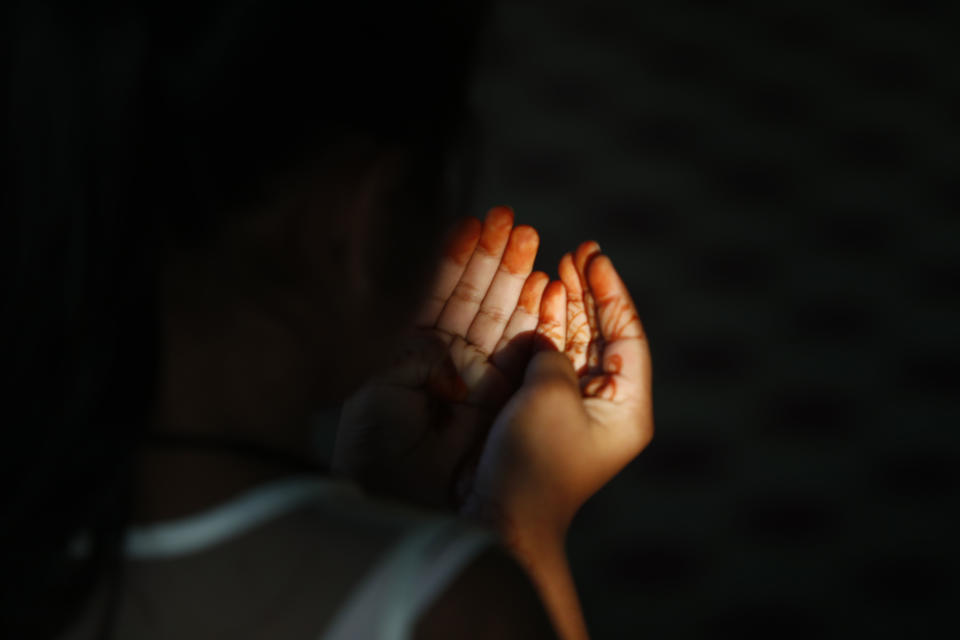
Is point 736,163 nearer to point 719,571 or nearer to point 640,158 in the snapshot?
point 640,158

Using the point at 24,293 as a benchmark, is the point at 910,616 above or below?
below

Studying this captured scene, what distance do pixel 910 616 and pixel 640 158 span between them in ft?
3.98

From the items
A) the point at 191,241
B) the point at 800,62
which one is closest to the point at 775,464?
the point at 800,62

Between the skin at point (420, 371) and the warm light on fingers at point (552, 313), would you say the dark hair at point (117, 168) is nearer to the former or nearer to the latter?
the skin at point (420, 371)

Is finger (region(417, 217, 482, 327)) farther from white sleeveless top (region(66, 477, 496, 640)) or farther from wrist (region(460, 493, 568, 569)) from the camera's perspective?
white sleeveless top (region(66, 477, 496, 640))

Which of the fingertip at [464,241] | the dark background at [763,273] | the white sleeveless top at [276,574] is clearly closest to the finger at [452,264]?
the fingertip at [464,241]

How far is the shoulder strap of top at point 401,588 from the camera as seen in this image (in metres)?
0.36

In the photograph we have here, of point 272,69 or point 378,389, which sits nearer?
point 272,69

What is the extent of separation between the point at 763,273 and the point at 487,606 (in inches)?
69.2

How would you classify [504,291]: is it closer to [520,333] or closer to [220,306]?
[520,333]

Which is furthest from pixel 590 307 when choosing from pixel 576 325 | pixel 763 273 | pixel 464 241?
pixel 763 273

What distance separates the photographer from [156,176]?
1.10 ft

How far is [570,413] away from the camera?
64cm

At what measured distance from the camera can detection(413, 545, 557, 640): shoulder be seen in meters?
0.36
